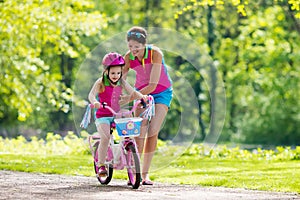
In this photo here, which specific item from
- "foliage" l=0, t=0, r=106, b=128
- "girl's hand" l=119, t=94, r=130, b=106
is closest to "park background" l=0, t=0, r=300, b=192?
"foliage" l=0, t=0, r=106, b=128

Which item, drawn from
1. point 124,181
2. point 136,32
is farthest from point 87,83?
point 136,32

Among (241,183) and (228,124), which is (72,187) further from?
(228,124)

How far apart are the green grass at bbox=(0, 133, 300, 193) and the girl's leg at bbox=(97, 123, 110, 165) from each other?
0.92m

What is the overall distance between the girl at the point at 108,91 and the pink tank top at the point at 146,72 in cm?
29

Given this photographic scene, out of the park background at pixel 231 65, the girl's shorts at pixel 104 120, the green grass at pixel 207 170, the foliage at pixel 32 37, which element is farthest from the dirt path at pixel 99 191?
the park background at pixel 231 65

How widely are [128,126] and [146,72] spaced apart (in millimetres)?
814

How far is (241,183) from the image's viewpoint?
318 inches

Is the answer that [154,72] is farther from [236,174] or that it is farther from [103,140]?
[236,174]

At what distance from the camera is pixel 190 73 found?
28.5 meters

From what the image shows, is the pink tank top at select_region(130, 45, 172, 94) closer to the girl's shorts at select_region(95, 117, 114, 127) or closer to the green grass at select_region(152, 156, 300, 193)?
the girl's shorts at select_region(95, 117, 114, 127)

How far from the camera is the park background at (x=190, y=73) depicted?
1309 centimetres

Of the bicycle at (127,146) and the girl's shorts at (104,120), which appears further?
the girl's shorts at (104,120)

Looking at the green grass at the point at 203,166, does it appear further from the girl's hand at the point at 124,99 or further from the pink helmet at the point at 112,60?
the pink helmet at the point at 112,60

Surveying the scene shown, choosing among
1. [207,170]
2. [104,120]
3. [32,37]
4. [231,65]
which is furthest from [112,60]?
[231,65]
